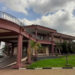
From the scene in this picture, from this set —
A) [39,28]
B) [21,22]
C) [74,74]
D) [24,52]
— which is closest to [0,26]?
[21,22]

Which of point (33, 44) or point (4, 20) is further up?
point (4, 20)

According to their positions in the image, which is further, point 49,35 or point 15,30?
point 49,35

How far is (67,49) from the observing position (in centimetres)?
3919

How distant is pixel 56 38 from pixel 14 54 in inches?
608

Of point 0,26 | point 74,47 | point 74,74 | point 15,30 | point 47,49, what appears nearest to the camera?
point 74,74

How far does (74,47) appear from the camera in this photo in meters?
41.2

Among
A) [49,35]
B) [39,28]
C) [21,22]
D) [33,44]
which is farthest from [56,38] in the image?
[21,22]

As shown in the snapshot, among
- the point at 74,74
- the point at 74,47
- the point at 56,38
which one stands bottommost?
the point at 74,74

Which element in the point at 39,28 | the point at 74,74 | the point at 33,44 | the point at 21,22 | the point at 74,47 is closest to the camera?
the point at 74,74

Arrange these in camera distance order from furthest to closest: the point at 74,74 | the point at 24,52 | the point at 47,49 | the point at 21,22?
the point at 47,49 < the point at 24,52 < the point at 21,22 < the point at 74,74

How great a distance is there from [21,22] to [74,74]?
32.8 ft

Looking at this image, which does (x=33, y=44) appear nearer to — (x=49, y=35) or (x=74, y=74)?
(x=74, y=74)

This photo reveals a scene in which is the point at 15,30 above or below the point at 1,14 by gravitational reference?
below

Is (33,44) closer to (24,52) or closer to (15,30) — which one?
(15,30)
